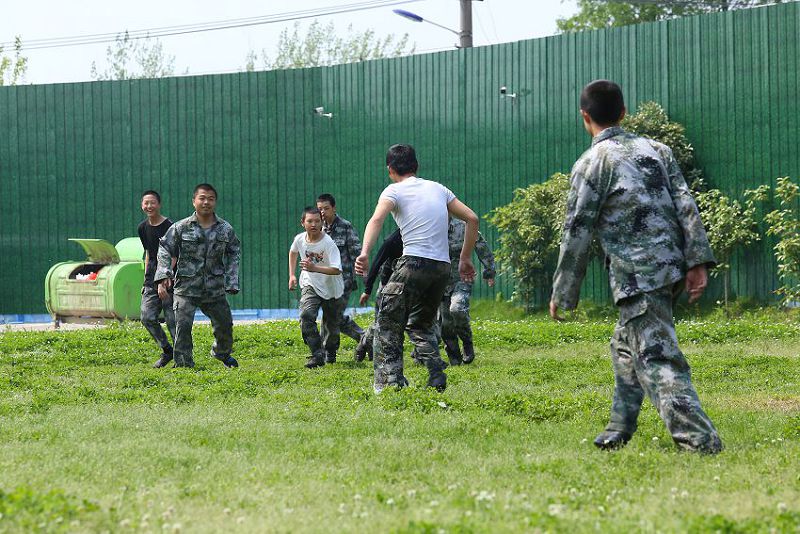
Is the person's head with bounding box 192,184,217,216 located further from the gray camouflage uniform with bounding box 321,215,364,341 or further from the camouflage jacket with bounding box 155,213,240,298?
the gray camouflage uniform with bounding box 321,215,364,341

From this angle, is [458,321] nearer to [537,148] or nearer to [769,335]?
[769,335]

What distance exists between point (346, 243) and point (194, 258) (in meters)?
1.93

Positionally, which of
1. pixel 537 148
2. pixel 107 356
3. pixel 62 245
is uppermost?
pixel 537 148

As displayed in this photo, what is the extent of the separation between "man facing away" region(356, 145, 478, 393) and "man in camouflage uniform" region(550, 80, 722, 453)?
7.01ft

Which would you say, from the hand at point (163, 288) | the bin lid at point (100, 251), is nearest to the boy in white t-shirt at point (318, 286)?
the hand at point (163, 288)

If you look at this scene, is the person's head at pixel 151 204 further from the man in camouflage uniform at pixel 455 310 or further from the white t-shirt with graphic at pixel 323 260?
the man in camouflage uniform at pixel 455 310

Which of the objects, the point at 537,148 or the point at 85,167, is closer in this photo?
the point at 537,148

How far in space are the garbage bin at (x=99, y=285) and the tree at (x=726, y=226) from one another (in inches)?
423

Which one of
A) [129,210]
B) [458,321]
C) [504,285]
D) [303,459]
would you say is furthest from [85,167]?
[303,459]

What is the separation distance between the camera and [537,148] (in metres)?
21.8

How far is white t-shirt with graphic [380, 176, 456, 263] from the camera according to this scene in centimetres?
847

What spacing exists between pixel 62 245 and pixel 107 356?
525 inches

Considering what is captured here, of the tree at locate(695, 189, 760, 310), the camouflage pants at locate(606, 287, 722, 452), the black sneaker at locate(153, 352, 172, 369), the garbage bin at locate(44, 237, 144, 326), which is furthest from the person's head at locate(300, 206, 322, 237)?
the garbage bin at locate(44, 237, 144, 326)

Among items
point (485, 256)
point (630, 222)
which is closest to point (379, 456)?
point (630, 222)
